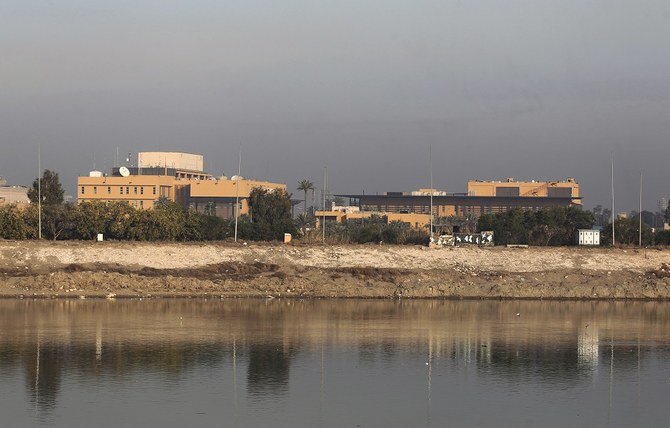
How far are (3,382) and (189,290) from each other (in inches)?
1428

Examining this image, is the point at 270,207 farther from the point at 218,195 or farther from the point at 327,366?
the point at 327,366

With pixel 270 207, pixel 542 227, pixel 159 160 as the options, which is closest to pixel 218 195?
pixel 159 160

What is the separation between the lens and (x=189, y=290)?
250 ft

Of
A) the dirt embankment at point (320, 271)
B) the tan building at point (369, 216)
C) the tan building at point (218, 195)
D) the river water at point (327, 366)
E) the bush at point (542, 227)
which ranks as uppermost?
the tan building at point (218, 195)

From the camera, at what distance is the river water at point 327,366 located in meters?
35.3

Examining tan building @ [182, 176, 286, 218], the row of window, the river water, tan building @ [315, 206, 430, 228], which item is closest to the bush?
the river water

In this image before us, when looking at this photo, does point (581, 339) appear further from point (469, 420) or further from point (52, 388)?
point (52, 388)

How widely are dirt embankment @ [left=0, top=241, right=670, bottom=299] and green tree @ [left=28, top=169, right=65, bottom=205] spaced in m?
38.4

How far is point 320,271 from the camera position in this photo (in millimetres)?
80812

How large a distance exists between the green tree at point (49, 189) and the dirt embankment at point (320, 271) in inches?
1513

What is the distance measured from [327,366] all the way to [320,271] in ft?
116

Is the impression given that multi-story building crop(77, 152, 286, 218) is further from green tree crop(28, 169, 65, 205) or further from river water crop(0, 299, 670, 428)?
river water crop(0, 299, 670, 428)

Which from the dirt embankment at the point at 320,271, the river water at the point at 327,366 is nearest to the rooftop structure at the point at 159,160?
the dirt embankment at the point at 320,271

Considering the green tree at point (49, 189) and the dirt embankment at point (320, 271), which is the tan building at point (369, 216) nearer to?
the green tree at point (49, 189)
